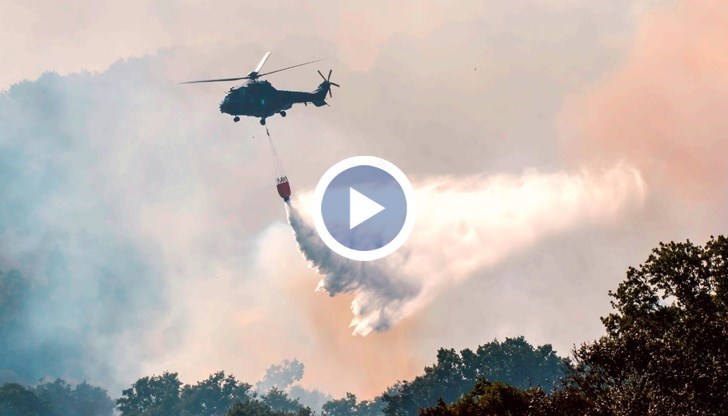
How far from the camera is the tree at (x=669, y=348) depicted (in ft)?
151

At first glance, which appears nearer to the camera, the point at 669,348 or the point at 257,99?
the point at 669,348

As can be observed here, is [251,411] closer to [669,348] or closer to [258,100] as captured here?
[258,100]

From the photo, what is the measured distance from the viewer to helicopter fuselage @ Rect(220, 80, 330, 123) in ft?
378

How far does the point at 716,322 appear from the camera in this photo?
54.4 meters

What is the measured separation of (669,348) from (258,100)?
254 feet

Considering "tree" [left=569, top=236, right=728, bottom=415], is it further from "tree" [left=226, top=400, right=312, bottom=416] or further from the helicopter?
"tree" [left=226, top=400, right=312, bottom=416]

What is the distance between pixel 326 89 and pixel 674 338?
269 feet

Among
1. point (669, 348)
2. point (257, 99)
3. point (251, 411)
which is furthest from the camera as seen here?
point (251, 411)

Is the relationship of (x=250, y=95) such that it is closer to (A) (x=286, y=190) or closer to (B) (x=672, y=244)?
(A) (x=286, y=190)

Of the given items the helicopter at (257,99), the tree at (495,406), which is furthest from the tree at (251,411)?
the tree at (495,406)

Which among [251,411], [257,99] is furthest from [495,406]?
[251,411]

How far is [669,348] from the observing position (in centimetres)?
5009

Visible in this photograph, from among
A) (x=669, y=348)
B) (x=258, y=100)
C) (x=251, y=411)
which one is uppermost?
(x=258, y=100)

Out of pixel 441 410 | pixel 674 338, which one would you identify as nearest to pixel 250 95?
pixel 441 410
